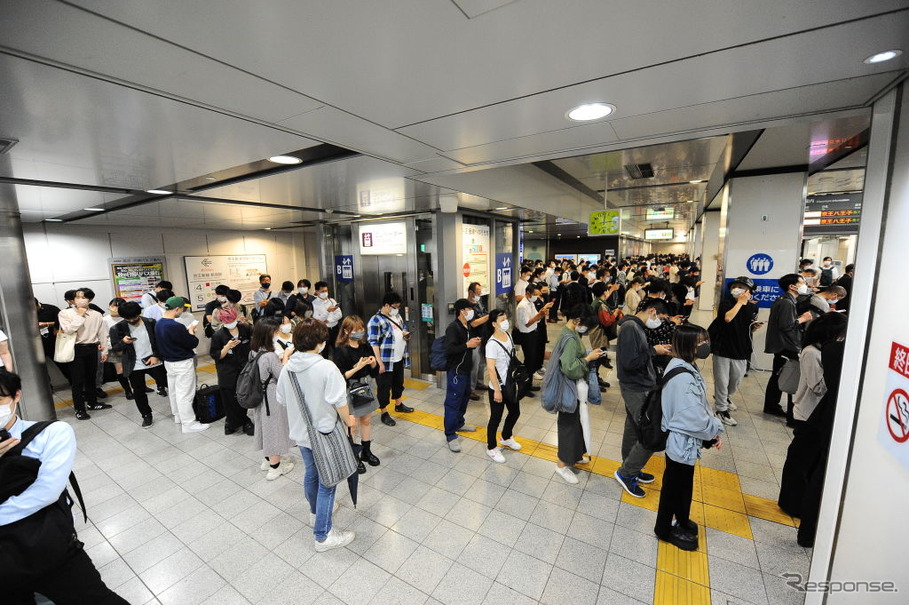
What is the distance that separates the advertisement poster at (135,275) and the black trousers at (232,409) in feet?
17.3

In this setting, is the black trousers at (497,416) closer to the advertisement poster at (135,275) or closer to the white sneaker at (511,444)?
the white sneaker at (511,444)

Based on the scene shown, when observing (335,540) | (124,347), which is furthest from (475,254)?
(124,347)

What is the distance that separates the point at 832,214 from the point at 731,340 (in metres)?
9.57

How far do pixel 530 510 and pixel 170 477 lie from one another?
4006 mm

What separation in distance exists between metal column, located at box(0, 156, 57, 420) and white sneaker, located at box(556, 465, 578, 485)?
628 centimetres

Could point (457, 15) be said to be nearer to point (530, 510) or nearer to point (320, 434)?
point (320, 434)

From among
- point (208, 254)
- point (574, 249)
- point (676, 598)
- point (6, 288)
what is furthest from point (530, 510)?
point (574, 249)

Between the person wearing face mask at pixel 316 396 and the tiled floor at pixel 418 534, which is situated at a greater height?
the person wearing face mask at pixel 316 396

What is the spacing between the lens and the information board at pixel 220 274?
9055 mm

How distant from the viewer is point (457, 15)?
50.8 inches

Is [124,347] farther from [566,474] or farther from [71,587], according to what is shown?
[566,474]

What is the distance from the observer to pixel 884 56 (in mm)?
1553

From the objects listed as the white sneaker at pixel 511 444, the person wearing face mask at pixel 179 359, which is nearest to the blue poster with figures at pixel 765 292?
the white sneaker at pixel 511 444

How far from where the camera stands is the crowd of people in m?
2.66
